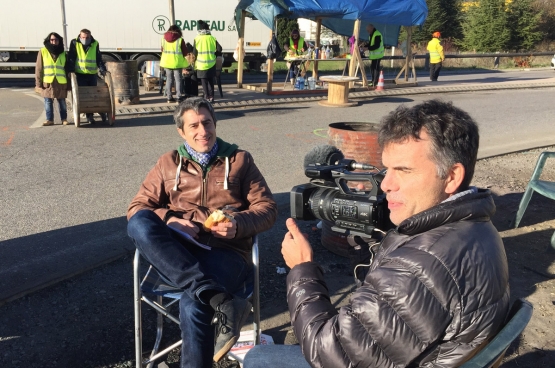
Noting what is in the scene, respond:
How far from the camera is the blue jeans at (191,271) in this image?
257 centimetres

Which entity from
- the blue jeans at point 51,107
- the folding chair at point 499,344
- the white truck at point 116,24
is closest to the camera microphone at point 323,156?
the folding chair at point 499,344

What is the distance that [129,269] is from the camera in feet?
13.3

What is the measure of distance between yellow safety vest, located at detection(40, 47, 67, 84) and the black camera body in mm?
8317

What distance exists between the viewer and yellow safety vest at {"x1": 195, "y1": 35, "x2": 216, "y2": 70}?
38.8 ft

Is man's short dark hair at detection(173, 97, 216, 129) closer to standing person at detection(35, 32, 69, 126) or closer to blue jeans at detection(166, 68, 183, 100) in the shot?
standing person at detection(35, 32, 69, 126)

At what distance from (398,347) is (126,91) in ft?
37.1

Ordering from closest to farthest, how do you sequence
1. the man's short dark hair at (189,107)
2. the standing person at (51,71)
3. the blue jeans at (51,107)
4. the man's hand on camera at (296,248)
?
the man's hand on camera at (296,248) < the man's short dark hair at (189,107) < the standing person at (51,71) < the blue jeans at (51,107)

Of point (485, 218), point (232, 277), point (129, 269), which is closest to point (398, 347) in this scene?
point (485, 218)

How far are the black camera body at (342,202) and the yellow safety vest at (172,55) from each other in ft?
32.6

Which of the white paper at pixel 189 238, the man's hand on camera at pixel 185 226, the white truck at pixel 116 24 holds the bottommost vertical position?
the white paper at pixel 189 238

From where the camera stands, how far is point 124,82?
11.7 metres

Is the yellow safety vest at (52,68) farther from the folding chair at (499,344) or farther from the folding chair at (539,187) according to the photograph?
the folding chair at (499,344)

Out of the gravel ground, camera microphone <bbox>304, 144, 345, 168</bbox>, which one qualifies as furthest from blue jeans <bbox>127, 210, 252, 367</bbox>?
camera microphone <bbox>304, 144, 345, 168</bbox>

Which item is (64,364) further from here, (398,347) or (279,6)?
(279,6)
